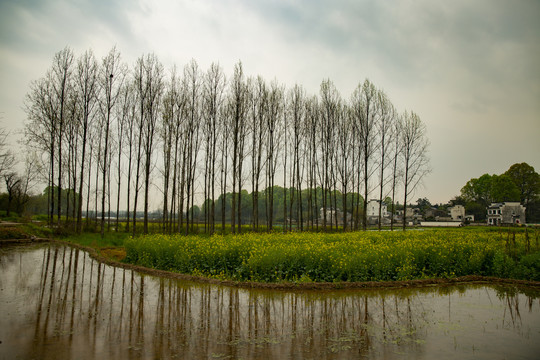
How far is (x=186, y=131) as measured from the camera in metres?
29.9

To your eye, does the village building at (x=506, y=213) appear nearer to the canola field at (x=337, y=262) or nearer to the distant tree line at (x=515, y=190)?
the distant tree line at (x=515, y=190)

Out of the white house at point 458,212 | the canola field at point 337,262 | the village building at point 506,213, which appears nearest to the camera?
the canola field at point 337,262

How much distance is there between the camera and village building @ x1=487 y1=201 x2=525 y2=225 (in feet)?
222

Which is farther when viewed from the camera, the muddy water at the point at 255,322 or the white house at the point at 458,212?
the white house at the point at 458,212

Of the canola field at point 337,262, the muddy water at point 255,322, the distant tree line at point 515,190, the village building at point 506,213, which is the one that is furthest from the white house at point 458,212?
the muddy water at point 255,322

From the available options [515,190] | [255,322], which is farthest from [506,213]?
[255,322]

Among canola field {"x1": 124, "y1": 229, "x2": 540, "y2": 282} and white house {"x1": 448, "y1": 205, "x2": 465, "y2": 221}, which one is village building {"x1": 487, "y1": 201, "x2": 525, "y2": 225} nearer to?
white house {"x1": 448, "y1": 205, "x2": 465, "y2": 221}

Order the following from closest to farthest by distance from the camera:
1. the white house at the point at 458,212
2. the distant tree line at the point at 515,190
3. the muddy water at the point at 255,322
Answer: the muddy water at the point at 255,322 → the distant tree line at the point at 515,190 → the white house at the point at 458,212

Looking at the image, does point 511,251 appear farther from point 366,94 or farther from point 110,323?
point 366,94

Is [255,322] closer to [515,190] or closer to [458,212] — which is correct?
[515,190]

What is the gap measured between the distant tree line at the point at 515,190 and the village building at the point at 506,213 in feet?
28.0

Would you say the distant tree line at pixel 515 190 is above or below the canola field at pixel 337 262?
above

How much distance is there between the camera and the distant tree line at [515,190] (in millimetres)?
78188

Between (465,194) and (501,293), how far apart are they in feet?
336
